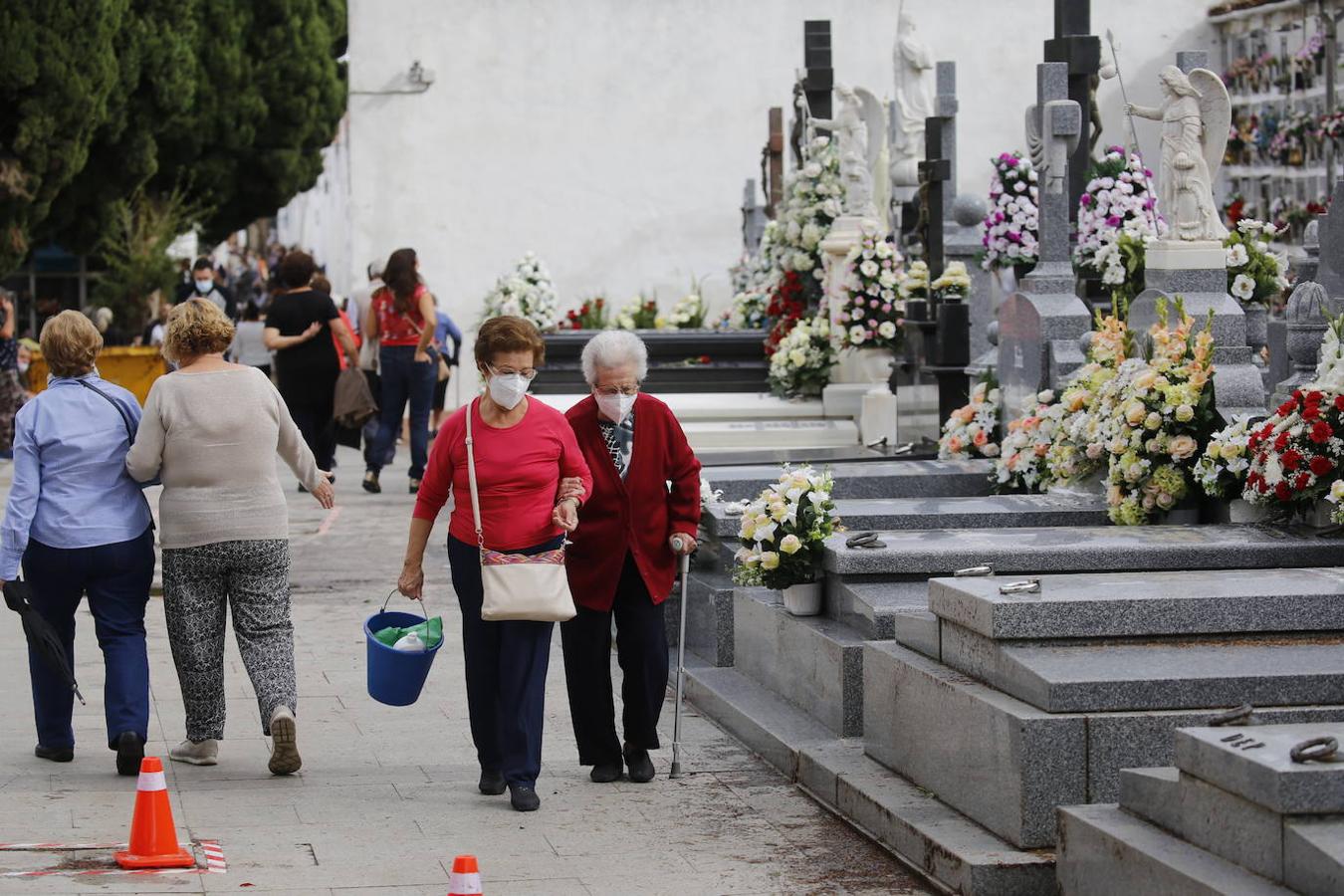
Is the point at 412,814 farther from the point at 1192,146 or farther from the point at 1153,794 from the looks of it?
the point at 1192,146

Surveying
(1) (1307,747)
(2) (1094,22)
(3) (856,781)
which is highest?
(2) (1094,22)

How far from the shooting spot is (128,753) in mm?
7129

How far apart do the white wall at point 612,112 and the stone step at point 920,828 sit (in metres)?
21.5

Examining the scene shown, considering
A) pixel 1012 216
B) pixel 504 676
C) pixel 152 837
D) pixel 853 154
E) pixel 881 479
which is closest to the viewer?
pixel 152 837

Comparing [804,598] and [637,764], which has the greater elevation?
[804,598]

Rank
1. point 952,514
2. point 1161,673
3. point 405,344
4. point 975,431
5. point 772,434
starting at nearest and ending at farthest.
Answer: point 1161,673
point 952,514
point 975,431
point 405,344
point 772,434

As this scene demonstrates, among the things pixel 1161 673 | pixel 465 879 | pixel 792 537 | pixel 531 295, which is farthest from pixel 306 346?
pixel 465 879

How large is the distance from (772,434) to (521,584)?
10779 millimetres

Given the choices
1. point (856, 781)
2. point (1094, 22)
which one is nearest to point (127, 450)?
point (856, 781)

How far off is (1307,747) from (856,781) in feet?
6.95

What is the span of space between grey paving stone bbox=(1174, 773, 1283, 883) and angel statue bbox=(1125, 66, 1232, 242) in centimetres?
588

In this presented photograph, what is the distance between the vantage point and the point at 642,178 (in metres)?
28.5

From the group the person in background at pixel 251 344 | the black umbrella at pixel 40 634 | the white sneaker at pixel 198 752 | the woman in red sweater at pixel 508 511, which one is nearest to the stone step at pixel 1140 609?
the woman in red sweater at pixel 508 511

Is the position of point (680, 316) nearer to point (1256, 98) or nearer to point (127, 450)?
point (1256, 98)
